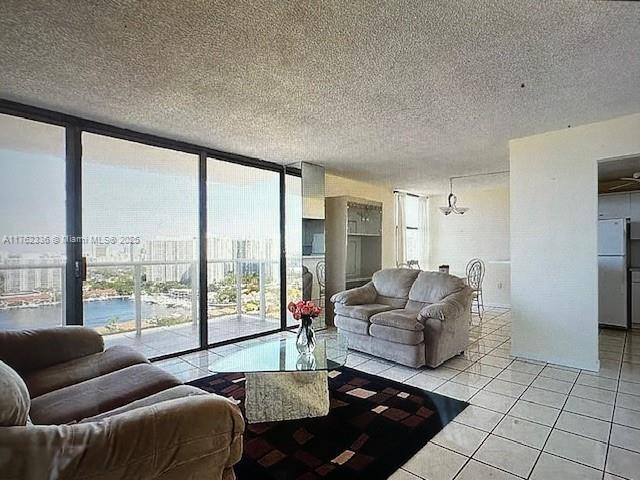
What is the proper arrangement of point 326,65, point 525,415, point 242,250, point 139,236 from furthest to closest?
point 242,250
point 139,236
point 525,415
point 326,65

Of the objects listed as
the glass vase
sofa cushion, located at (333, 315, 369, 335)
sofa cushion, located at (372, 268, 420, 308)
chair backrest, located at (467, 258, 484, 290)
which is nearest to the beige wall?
chair backrest, located at (467, 258, 484, 290)

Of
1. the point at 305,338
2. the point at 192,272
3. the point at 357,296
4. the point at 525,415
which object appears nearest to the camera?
the point at 525,415

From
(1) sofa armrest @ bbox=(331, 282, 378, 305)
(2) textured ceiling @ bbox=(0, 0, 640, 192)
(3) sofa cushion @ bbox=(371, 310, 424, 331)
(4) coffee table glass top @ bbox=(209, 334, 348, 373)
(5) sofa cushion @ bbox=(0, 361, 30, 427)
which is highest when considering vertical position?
(2) textured ceiling @ bbox=(0, 0, 640, 192)

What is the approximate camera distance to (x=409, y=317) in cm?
365

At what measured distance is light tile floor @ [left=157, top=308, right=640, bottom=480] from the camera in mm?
1960

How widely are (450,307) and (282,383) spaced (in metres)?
1.93

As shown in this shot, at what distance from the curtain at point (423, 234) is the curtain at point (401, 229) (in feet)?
2.09

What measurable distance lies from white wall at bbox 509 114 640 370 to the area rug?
1625mm

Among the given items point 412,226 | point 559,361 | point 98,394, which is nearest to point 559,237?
point 559,361

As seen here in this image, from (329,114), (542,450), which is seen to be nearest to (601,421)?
(542,450)

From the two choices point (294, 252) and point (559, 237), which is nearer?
point (559, 237)

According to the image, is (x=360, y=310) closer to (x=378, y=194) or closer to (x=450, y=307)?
(x=450, y=307)

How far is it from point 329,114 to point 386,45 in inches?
45.7

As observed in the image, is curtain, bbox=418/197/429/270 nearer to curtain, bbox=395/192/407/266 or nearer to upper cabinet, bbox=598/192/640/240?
curtain, bbox=395/192/407/266
